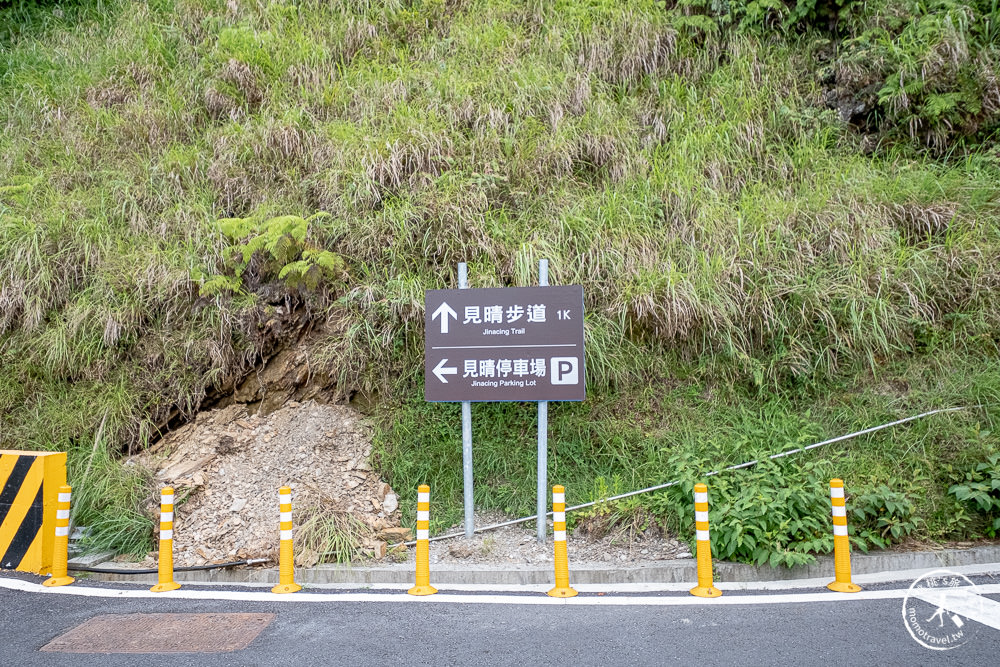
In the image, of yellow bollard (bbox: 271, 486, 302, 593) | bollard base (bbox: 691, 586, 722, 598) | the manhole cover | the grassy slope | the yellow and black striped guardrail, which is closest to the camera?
the manhole cover

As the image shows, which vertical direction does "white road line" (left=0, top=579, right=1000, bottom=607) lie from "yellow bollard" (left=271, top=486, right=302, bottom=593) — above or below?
below

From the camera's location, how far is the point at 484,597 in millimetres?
4555

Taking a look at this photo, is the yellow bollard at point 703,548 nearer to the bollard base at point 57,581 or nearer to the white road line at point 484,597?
the white road line at point 484,597

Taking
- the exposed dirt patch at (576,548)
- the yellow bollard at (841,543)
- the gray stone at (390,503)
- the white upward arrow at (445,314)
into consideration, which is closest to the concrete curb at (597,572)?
the exposed dirt patch at (576,548)

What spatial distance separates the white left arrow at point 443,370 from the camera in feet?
18.6

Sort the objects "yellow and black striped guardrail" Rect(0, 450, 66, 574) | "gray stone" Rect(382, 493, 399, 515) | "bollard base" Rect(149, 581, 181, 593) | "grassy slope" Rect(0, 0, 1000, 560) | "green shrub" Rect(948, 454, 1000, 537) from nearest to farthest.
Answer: "bollard base" Rect(149, 581, 181, 593)
"green shrub" Rect(948, 454, 1000, 537)
"yellow and black striped guardrail" Rect(0, 450, 66, 574)
"gray stone" Rect(382, 493, 399, 515)
"grassy slope" Rect(0, 0, 1000, 560)

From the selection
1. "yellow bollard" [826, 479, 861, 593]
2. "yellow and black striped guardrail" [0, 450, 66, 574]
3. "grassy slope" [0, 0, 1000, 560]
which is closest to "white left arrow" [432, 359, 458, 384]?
"grassy slope" [0, 0, 1000, 560]

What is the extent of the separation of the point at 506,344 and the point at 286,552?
2.63 meters

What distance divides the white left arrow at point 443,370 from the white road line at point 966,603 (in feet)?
13.3

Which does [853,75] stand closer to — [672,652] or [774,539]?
[774,539]

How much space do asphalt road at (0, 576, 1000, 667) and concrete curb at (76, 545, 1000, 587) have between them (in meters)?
0.51

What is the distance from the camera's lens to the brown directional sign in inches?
219

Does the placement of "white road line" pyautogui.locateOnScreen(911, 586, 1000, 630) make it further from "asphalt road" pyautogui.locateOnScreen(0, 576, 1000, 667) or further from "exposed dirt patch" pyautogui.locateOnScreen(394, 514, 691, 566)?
A: "exposed dirt patch" pyautogui.locateOnScreen(394, 514, 691, 566)

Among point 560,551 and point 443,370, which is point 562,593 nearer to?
point 560,551
